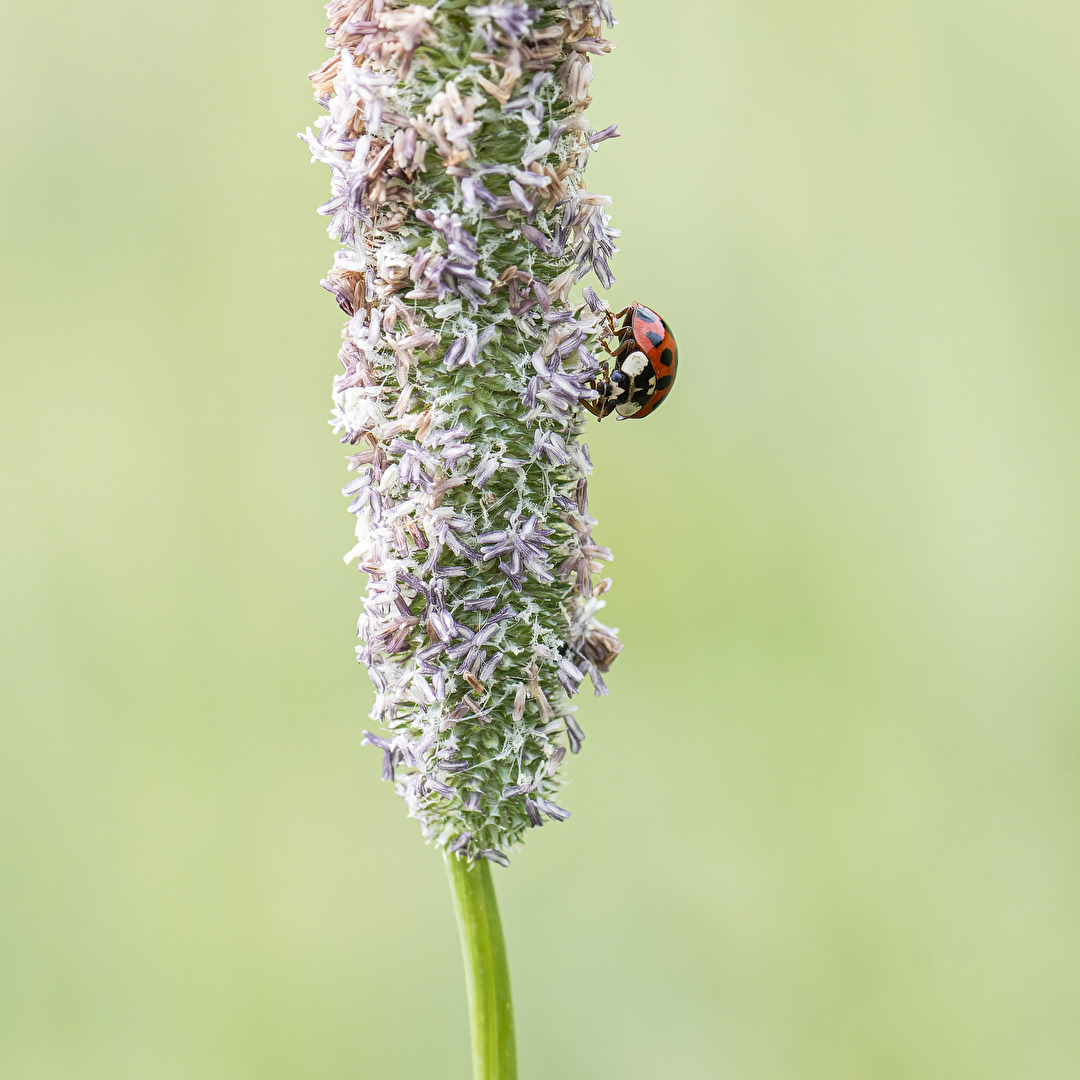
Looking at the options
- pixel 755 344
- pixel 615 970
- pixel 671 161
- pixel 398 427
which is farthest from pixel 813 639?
pixel 398 427

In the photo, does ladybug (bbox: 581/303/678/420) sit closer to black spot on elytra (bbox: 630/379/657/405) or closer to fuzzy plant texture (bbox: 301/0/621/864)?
black spot on elytra (bbox: 630/379/657/405)

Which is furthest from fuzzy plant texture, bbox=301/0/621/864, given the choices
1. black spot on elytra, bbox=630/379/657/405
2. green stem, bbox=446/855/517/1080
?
black spot on elytra, bbox=630/379/657/405

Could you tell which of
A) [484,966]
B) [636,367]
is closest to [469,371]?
[636,367]

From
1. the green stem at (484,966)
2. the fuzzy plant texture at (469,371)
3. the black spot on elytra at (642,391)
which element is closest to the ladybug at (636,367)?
the black spot on elytra at (642,391)

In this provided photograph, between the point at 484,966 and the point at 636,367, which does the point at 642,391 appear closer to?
the point at 636,367

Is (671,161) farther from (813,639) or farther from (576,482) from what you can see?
(576,482)
